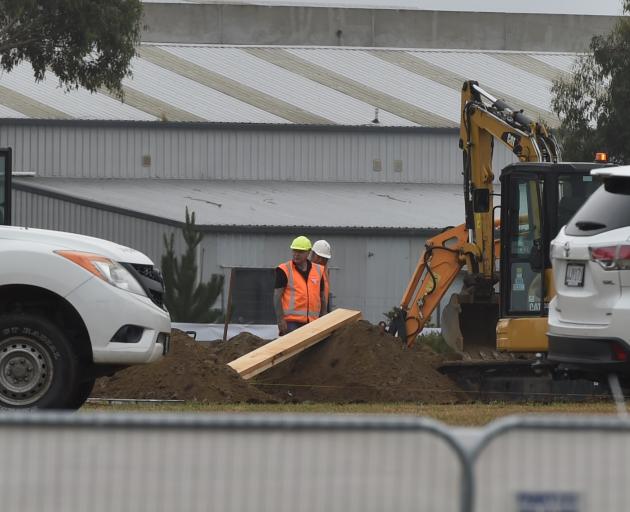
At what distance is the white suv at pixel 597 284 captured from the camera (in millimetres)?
10242

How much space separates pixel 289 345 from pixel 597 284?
6662 millimetres

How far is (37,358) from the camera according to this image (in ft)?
34.8

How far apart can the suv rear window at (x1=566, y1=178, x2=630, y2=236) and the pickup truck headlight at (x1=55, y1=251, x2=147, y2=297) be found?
3.10 meters

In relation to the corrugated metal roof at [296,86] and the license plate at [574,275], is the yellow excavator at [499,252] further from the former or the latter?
the corrugated metal roof at [296,86]

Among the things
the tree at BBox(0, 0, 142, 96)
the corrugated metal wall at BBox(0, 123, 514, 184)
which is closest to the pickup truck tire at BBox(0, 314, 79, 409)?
the tree at BBox(0, 0, 142, 96)

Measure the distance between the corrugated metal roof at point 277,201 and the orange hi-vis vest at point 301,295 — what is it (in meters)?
22.7

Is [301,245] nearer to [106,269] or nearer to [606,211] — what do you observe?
[106,269]

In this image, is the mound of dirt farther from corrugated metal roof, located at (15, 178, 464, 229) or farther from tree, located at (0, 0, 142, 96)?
corrugated metal roof, located at (15, 178, 464, 229)

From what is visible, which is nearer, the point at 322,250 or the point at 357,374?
the point at 357,374

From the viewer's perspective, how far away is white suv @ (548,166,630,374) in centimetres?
1024

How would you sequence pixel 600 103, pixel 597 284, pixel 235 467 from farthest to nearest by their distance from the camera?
pixel 600 103 → pixel 597 284 → pixel 235 467

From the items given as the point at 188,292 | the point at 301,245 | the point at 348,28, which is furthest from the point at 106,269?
the point at 348,28

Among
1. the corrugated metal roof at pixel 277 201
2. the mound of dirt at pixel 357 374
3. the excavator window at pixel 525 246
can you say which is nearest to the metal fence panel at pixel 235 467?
the mound of dirt at pixel 357 374

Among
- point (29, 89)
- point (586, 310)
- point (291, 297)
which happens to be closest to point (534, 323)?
point (291, 297)
